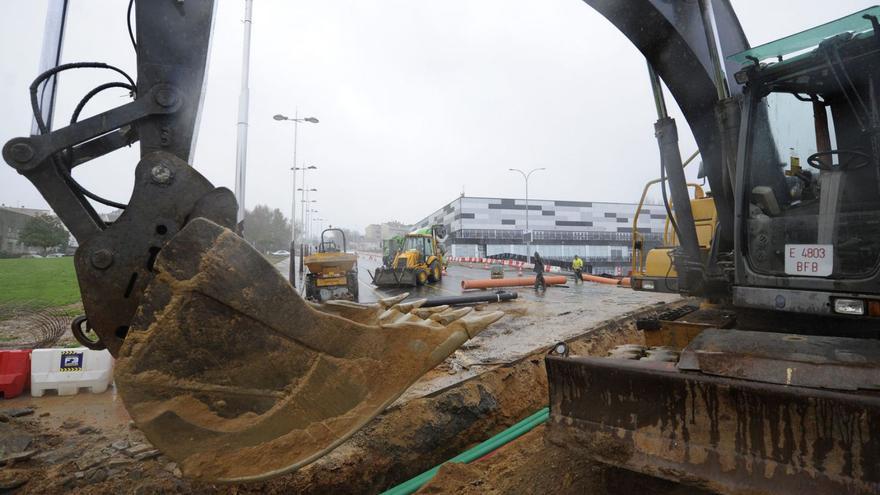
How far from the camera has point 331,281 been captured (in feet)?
44.9

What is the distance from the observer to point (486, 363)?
5.52 metres

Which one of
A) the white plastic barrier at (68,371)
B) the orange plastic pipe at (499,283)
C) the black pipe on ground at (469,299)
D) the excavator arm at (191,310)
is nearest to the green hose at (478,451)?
the excavator arm at (191,310)

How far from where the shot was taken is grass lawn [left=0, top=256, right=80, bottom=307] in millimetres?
12219

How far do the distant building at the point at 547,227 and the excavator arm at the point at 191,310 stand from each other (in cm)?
6207

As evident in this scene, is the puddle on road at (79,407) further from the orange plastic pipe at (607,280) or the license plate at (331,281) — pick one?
the orange plastic pipe at (607,280)

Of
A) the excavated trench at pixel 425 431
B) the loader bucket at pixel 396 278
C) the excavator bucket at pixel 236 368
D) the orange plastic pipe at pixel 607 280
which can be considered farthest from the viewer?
the loader bucket at pixel 396 278

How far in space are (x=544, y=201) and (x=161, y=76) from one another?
246 ft

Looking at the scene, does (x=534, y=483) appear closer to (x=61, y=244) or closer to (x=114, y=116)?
(x=114, y=116)

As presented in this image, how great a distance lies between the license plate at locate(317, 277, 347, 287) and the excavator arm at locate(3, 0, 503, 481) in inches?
462

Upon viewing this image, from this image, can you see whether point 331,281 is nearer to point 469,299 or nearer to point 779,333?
point 469,299

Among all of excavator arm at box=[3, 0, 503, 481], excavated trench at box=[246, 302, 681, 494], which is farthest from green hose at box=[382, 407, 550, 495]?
excavator arm at box=[3, 0, 503, 481]

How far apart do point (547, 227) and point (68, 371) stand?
70979 millimetres

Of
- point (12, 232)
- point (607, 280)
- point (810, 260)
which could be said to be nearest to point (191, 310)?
point (810, 260)

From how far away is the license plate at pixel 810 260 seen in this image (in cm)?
272
